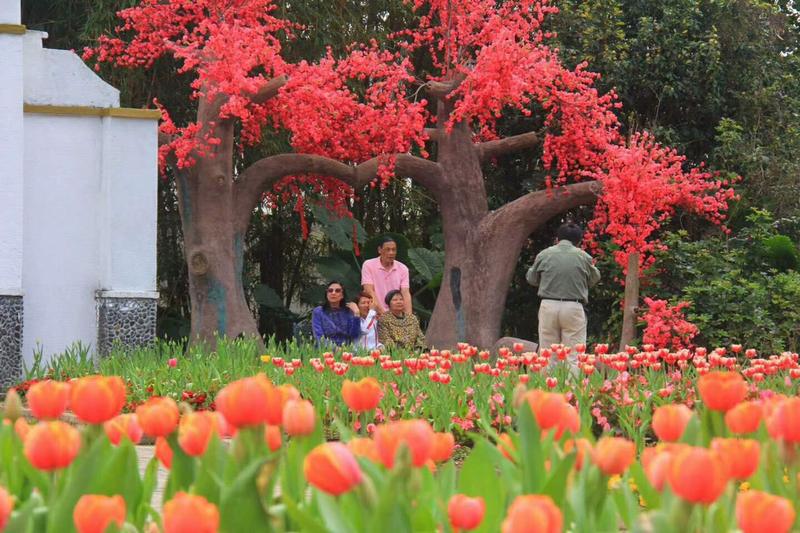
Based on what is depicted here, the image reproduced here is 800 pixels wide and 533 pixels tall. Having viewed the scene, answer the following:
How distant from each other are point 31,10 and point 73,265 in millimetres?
5549

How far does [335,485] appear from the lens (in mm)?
1567

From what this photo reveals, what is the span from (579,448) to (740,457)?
1.27 feet

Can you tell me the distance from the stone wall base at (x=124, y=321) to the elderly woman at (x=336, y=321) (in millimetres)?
1572

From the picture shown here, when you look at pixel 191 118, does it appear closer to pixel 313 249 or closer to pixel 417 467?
pixel 313 249

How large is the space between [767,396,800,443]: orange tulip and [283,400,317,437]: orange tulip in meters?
0.77

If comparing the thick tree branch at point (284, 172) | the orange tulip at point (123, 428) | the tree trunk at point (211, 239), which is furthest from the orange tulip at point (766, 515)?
the thick tree branch at point (284, 172)

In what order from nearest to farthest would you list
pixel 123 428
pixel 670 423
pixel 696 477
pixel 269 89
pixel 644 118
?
pixel 696 477 → pixel 670 423 → pixel 123 428 → pixel 269 89 → pixel 644 118

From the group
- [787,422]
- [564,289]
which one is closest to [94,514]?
[787,422]

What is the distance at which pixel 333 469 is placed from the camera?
61.1 inches

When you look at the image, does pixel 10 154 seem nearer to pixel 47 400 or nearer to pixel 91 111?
pixel 91 111

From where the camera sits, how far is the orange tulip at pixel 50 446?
1.78 meters

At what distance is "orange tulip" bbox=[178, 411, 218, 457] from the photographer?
6.21ft

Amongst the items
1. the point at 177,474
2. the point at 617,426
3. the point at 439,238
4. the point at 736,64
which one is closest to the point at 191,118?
the point at 439,238

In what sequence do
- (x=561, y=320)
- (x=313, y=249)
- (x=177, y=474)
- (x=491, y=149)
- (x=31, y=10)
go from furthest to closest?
(x=313, y=249), (x=31, y=10), (x=491, y=149), (x=561, y=320), (x=177, y=474)
